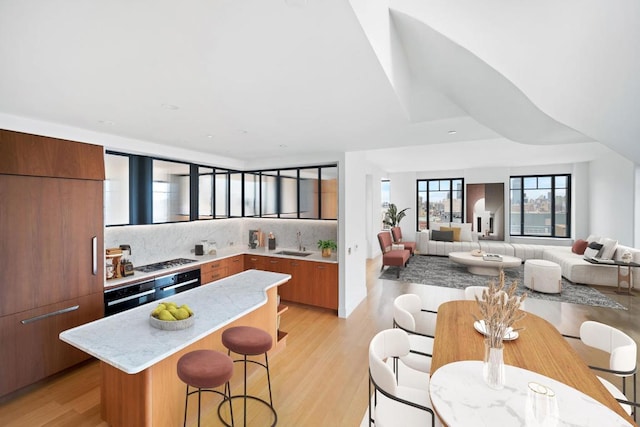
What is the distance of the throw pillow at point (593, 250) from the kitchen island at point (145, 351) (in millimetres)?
7417

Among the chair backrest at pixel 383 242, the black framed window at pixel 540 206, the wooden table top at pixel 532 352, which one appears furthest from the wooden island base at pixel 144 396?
the black framed window at pixel 540 206

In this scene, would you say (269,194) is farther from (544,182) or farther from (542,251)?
(544,182)

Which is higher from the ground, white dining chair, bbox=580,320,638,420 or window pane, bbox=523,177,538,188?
window pane, bbox=523,177,538,188

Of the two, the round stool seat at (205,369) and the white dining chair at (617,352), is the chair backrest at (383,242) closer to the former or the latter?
the white dining chair at (617,352)

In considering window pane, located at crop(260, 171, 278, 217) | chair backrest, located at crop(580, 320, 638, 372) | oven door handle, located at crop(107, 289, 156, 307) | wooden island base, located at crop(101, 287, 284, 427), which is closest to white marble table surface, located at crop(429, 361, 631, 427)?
chair backrest, located at crop(580, 320, 638, 372)

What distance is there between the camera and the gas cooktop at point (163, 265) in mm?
3673

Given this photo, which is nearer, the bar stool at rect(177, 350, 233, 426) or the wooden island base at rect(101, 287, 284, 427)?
the bar stool at rect(177, 350, 233, 426)

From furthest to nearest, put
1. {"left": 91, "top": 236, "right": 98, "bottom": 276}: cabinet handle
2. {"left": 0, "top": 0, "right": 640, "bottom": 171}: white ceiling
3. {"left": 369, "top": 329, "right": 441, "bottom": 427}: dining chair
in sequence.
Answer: {"left": 91, "top": 236, "right": 98, "bottom": 276}: cabinet handle
{"left": 369, "top": 329, "right": 441, "bottom": 427}: dining chair
{"left": 0, "top": 0, "right": 640, "bottom": 171}: white ceiling

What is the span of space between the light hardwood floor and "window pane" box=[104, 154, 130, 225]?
5.45ft

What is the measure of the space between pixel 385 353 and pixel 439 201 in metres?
9.23

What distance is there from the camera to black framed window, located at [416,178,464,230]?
9.93 meters

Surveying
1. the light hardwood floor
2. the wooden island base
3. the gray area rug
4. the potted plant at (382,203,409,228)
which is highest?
the potted plant at (382,203,409,228)

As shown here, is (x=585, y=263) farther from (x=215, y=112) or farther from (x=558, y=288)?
(x=215, y=112)

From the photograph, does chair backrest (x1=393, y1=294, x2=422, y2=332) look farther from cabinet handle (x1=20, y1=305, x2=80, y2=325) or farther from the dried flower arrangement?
cabinet handle (x1=20, y1=305, x2=80, y2=325)
